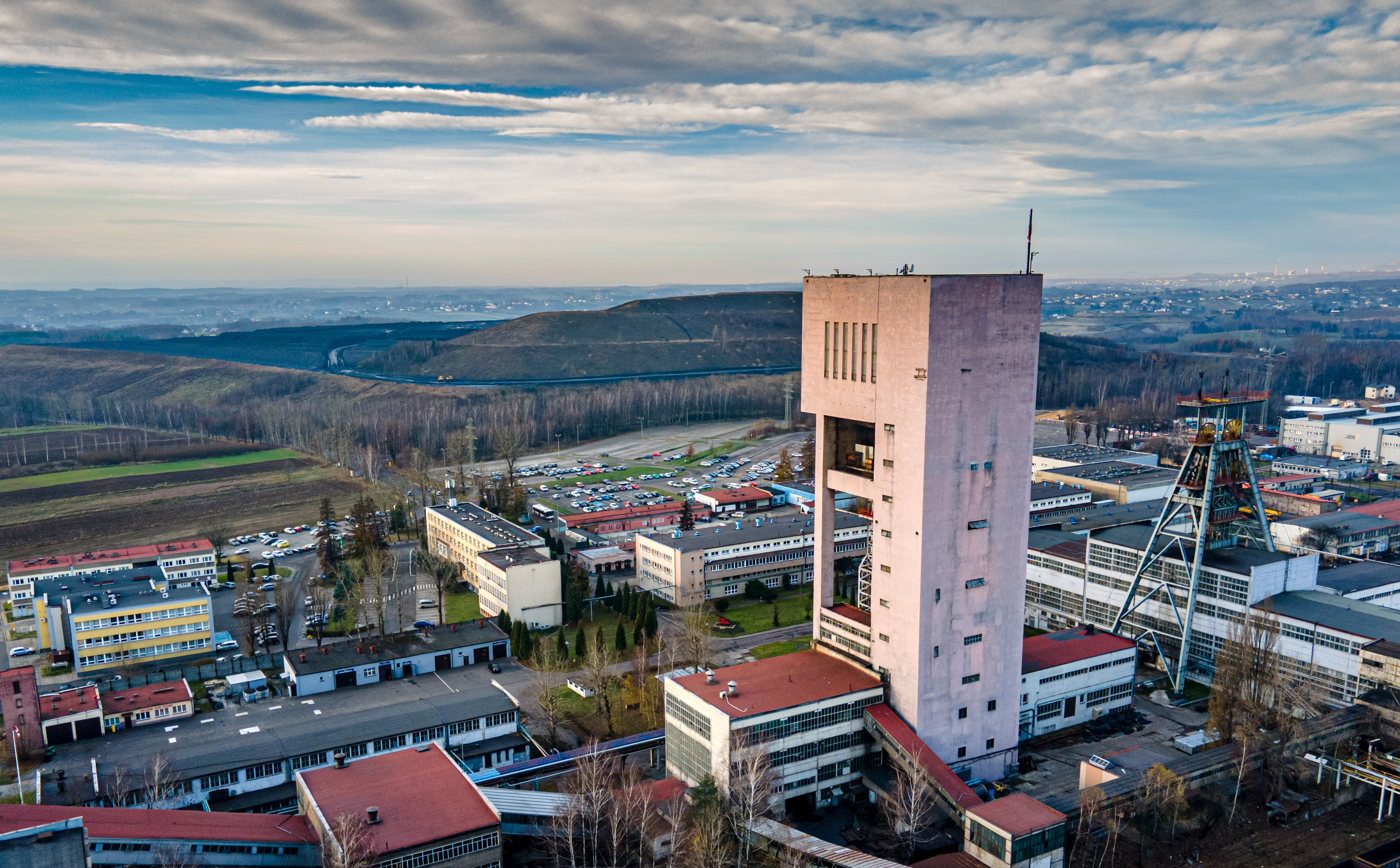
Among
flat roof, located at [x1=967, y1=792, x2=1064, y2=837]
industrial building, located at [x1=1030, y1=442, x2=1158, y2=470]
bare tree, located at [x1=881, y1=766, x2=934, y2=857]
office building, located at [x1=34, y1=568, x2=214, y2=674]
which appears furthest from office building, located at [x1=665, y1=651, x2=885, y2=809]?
industrial building, located at [x1=1030, y1=442, x2=1158, y2=470]

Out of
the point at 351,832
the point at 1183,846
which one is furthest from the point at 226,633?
the point at 1183,846

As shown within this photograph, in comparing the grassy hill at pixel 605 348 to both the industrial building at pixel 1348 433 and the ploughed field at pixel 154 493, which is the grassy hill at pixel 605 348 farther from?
the industrial building at pixel 1348 433

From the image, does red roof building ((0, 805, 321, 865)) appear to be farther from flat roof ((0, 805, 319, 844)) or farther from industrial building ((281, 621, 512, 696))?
industrial building ((281, 621, 512, 696))

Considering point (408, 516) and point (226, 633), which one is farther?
point (408, 516)

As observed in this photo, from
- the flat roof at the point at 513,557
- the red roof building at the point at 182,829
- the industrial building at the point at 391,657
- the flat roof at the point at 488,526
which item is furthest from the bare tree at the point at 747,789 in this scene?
the flat roof at the point at 488,526

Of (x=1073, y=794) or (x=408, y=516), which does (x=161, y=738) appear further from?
(x=408, y=516)

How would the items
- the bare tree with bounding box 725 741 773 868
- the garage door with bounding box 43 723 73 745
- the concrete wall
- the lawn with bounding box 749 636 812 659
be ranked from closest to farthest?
1. the bare tree with bounding box 725 741 773 868
2. the concrete wall
3. the garage door with bounding box 43 723 73 745
4. the lawn with bounding box 749 636 812 659
